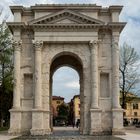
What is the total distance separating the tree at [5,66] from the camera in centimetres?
4062

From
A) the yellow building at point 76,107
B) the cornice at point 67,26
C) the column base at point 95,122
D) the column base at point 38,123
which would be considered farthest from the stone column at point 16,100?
the yellow building at point 76,107

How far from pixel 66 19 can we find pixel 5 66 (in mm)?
Result: 8875

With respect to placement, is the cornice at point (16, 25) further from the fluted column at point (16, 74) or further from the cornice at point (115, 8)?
the cornice at point (115, 8)

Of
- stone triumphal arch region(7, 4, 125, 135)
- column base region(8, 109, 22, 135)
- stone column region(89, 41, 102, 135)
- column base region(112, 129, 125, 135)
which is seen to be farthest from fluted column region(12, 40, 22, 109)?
column base region(112, 129, 125, 135)

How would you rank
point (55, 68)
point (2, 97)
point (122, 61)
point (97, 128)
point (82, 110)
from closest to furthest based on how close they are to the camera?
1. point (97, 128)
2. point (82, 110)
3. point (55, 68)
4. point (2, 97)
5. point (122, 61)

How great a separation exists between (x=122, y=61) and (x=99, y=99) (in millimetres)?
25523

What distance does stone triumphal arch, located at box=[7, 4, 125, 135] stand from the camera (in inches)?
1783

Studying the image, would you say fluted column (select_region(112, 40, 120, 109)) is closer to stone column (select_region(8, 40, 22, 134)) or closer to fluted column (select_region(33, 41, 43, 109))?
fluted column (select_region(33, 41, 43, 109))

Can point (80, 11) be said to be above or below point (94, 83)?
above

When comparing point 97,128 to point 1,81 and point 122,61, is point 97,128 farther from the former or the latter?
point 122,61

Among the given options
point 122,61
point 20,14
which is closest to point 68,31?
point 20,14

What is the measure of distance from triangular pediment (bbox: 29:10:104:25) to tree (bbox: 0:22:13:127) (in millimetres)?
4579

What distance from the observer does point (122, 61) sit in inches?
2788

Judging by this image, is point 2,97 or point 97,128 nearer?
point 97,128
